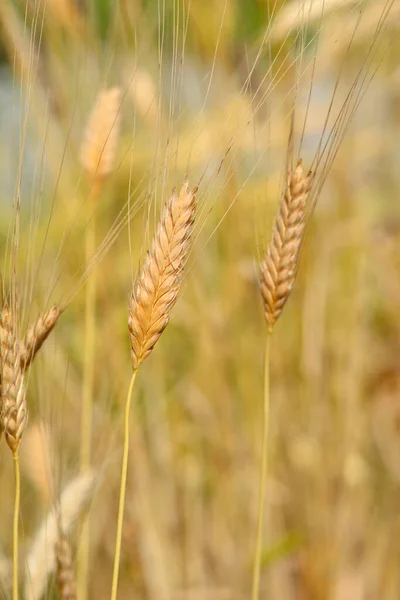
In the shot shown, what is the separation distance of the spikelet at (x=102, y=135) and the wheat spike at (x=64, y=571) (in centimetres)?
25

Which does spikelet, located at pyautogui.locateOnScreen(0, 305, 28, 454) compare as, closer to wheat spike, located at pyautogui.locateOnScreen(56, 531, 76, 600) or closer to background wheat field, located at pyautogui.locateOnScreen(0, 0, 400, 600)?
wheat spike, located at pyautogui.locateOnScreen(56, 531, 76, 600)

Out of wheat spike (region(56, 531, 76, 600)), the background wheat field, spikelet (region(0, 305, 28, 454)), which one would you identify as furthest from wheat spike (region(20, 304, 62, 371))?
the background wheat field

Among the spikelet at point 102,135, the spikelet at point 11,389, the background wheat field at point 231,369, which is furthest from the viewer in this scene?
the background wheat field at point 231,369

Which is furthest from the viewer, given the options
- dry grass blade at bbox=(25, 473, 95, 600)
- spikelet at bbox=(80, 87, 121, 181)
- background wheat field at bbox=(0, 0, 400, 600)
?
background wheat field at bbox=(0, 0, 400, 600)

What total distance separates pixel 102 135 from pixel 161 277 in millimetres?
264

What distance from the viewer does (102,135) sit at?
0.55 meters

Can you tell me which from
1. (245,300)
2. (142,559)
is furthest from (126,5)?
(142,559)

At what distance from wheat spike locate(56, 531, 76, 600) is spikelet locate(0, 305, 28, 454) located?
0.38 feet

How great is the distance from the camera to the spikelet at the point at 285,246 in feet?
1.24

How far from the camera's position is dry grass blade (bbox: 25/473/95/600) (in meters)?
0.42

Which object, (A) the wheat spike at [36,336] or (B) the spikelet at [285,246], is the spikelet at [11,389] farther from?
(B) the spikelet at [285,246]

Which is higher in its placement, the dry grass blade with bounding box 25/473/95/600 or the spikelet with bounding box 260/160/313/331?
the spikelet with bounding box 260/160/313/331

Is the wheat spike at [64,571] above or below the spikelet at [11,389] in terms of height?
below

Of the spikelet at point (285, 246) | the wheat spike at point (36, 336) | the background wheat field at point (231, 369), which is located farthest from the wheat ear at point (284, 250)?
the background wheat field at point (231, 369)
